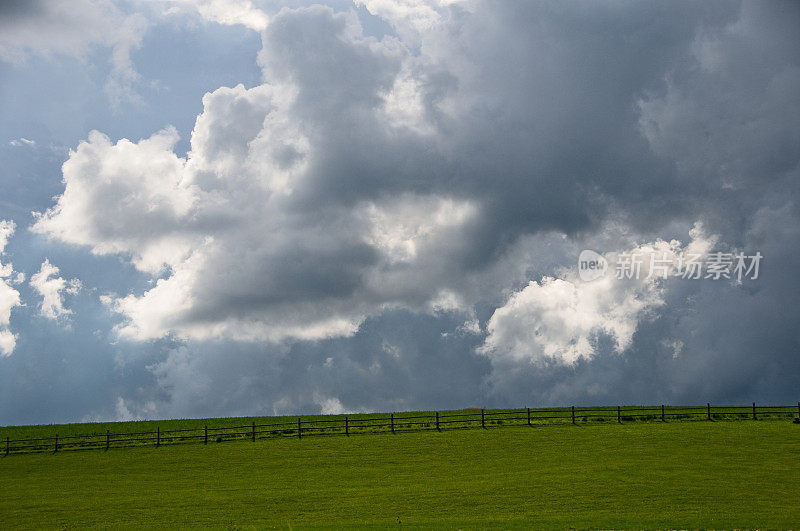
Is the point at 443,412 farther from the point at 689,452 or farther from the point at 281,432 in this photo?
the point at 689,452

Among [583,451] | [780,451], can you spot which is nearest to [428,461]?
[583,451]

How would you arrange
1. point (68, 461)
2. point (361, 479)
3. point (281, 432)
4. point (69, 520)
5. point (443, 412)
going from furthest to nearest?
point (443, 412)
point (281, 432)
point (68, 461)
point (361, 479)
point (69, 520)

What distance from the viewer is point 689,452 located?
38.1 metres

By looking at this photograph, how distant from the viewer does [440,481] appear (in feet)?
109

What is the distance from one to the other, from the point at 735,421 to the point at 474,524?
37.2 metres

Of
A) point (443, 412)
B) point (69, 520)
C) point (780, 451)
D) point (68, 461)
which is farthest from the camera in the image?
point (443, 412)

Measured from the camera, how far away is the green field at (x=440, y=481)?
26594mm

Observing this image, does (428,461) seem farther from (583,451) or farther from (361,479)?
(583,451)

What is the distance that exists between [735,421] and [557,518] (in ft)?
113

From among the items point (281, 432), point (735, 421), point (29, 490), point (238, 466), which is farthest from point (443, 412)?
point (29, 490)

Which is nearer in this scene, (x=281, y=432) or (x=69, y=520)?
(x=69, y=520)

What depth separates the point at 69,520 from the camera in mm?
28766

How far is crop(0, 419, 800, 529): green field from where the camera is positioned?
1047 inches

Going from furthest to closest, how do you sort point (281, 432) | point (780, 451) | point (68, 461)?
point (281, 432), point (68, 461), point (780, 451)
